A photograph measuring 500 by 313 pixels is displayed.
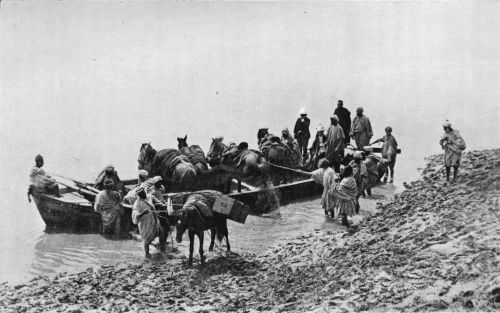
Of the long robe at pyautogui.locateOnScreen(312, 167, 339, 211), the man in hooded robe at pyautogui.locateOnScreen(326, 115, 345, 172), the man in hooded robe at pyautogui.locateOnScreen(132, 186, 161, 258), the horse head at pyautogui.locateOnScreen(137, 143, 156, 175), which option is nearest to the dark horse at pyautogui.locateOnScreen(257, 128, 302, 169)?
the man in hooded robe at pyautogui.locateOnScreen(326, 115, 345, 172)

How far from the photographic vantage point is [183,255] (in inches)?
498

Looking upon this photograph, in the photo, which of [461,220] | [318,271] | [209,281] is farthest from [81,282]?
[461,220]

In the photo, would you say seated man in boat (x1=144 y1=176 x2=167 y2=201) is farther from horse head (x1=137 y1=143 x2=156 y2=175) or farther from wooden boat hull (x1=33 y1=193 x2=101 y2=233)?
horse head (x1=137 y1=143 x2=156 y2=175)

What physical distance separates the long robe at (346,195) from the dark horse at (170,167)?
148 inches

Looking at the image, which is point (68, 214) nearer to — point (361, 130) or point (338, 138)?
point (338, 138)

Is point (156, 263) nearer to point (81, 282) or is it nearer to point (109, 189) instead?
point (81, 282)

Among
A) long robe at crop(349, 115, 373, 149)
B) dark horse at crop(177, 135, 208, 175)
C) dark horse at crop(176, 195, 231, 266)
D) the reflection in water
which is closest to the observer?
dark horse at crop(176, 195, 231, 266)

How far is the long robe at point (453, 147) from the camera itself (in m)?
14.2

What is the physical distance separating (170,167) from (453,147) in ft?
23.7

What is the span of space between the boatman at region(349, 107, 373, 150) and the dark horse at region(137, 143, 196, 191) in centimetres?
714

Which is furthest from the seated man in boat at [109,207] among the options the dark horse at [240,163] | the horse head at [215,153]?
the horse head at [215,153]

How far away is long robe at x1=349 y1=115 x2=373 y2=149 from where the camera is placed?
19.9 meters

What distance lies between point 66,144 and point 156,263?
17.4 meters

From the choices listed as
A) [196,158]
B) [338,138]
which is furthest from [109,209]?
[338,138]
